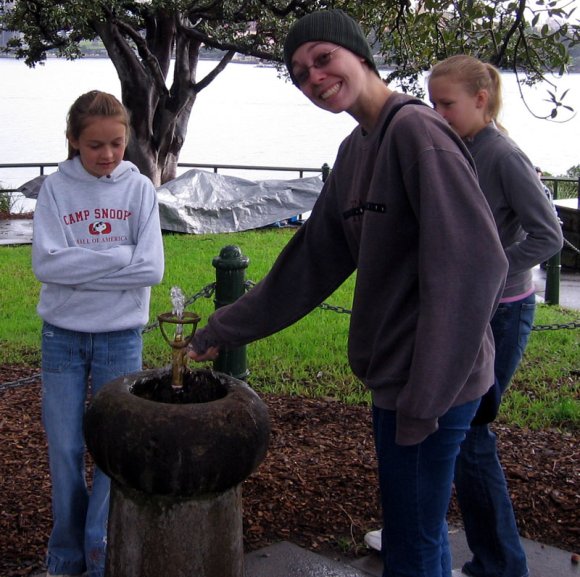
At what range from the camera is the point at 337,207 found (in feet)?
8.45

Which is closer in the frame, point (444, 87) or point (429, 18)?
point (444, 87)

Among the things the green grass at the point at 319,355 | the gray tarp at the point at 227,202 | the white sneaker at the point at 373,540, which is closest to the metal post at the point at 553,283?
→ the green grass at the point at 319,355

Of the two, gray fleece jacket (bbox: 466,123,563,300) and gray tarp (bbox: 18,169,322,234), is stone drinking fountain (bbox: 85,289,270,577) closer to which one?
gray fleece jacket (bbox: 466,123,563,300)

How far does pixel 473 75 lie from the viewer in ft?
10.5

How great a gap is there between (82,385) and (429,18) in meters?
2.82

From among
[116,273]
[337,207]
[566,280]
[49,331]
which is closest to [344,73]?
[337,207]

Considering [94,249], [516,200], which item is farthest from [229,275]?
[516,200]

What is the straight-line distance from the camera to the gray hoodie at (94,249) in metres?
3.13

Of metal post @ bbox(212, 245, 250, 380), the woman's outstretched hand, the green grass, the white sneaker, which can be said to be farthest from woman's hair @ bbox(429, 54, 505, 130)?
the green grass

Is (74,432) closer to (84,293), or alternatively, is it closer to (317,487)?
(84,293)

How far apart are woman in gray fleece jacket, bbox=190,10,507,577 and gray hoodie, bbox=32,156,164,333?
36.4 inches

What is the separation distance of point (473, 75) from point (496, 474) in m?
1.45

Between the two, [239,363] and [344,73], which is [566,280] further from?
[344,73]

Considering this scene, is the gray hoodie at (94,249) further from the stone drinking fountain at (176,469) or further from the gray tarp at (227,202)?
the gray tarp at (227,202)
